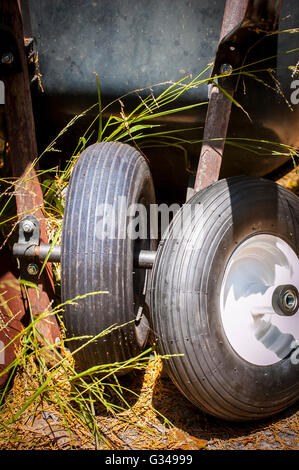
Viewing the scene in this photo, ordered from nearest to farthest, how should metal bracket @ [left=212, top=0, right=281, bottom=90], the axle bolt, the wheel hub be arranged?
metal bracket @ [left=212, top=0, right=281, bottom=90] < the wheel hub < the axle bolt

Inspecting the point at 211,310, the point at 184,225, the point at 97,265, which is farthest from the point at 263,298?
the point at 97,265

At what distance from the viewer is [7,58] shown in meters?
1.52

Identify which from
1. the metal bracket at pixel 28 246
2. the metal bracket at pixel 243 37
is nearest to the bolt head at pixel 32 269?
the metal bracket at pixel 28 246

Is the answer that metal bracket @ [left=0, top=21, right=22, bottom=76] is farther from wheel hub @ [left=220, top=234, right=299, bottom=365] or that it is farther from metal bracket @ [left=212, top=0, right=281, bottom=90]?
wheel hub @ [left=220, top=234, right=299, bottom=365]

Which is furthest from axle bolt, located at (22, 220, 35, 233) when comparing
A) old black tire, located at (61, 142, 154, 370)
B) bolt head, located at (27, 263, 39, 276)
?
old black tire, located at (61, 142, 154, 370)

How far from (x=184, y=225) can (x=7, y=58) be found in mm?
856

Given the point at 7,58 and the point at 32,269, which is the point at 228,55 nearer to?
the point at 7,58

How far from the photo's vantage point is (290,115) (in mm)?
1817

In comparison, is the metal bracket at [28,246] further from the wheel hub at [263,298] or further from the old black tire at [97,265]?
the wheel hub at [263,298]

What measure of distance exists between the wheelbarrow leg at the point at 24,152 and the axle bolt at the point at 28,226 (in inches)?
2.0

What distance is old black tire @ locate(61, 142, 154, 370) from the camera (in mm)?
1303

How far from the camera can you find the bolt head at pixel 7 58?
5.00ft

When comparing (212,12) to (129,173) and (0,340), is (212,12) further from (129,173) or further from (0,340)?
(0,340)

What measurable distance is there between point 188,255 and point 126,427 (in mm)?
595
